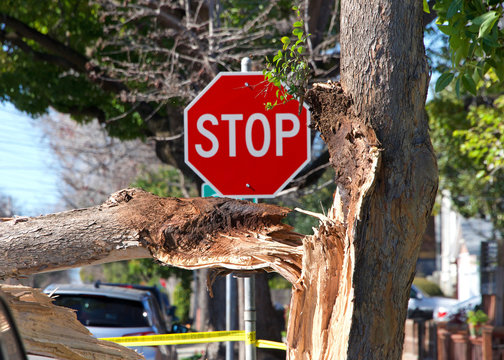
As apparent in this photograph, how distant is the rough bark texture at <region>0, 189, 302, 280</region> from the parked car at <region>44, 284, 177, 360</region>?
4827 mm

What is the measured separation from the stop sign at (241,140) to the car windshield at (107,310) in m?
3.94

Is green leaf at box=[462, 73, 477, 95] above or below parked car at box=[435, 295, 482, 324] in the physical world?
above

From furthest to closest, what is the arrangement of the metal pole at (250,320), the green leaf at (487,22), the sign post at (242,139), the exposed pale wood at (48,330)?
the metal pole at (250,320), the sign post at (242,139), the green leaf at (487,22), the exposed pale wood at (48,330)

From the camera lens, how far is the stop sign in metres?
4.81

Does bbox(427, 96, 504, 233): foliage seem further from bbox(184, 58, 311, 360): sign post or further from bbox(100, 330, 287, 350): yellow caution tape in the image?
bbox(184, 58, 311, 360): sign post

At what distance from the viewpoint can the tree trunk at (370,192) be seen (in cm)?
272

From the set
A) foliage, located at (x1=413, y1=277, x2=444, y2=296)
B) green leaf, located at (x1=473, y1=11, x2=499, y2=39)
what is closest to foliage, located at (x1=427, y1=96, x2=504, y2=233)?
green leaf, located at (x1=473, y1=11, x2=499, y2=39)

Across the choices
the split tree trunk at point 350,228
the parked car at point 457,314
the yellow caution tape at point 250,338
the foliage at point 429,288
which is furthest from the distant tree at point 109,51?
the foliage at point 429,288

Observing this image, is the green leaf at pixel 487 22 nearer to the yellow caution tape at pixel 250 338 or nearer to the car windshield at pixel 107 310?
the yellow caution tape at pixel 250 338

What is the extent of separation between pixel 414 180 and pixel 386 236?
0.86 ft

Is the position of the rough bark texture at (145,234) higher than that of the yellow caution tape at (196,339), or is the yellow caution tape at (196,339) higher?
the rough bark texture at (145,234)

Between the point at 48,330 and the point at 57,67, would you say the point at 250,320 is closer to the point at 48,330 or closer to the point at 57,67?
the point at 48,330

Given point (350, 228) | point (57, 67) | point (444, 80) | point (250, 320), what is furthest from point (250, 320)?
point (57, 67)

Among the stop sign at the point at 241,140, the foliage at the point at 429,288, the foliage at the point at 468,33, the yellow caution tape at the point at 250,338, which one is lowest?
the foliage at the point at 429,288
